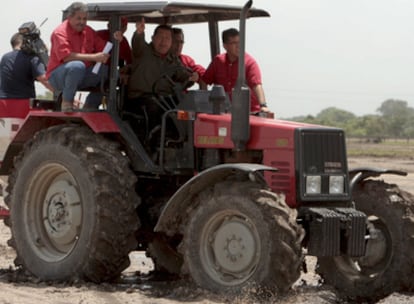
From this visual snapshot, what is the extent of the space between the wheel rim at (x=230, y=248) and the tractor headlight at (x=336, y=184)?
943 millimetres

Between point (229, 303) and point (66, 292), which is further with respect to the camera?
point (66, 292)

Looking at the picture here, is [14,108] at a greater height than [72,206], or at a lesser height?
Answer: greater

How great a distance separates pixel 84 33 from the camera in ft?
33.3

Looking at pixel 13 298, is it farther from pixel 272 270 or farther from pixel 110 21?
pixel 110 21

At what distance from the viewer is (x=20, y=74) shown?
1221 centimetres

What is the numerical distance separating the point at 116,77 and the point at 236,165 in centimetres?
194

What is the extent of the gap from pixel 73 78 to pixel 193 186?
5.57 ft

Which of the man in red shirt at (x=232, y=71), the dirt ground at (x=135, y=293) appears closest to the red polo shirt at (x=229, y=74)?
the man in red shirt at (x=232, y=71)

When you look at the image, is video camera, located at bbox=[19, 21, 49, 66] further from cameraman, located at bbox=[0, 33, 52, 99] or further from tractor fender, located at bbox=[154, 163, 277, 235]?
tractor fender, located at bbox=[154, 163, 277, 235]

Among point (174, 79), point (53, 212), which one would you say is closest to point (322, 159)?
point (174, 79)

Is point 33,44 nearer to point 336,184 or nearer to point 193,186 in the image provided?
point 193,186

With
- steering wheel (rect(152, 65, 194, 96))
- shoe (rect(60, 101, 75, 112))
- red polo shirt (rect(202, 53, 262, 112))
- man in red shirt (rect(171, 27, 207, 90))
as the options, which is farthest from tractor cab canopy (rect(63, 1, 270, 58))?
shoe (rect(60, 101, 75, 112))

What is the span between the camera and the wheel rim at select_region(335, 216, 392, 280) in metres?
9.77

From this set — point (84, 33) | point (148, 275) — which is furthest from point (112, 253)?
point (84, 33)
